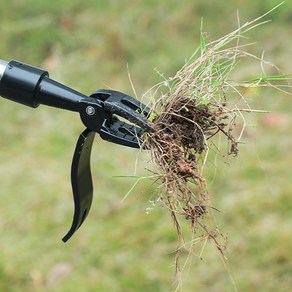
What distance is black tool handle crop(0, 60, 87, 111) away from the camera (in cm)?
144

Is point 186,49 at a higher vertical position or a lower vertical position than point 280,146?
higher

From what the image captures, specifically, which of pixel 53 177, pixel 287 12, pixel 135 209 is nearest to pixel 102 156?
pixel 53 177

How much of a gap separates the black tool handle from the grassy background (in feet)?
1.13

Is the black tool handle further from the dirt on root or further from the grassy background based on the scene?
the grassy background

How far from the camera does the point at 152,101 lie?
1.52 metres

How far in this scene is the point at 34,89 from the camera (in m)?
1.44

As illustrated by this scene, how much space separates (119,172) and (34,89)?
6.27 ft

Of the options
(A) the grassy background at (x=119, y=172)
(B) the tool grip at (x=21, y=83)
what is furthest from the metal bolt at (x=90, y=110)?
(A) the grassy background at (x=119, y=172)

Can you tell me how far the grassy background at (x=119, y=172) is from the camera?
2662 mm

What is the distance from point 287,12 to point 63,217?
89.2 inches

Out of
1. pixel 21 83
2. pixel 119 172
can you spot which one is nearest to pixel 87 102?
pixel 21 83

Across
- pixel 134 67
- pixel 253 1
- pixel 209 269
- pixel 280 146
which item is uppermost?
pixel 253 1

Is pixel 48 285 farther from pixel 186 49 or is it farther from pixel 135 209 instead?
pixel 186 49

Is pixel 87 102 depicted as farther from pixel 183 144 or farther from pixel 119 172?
pixel 119 172
